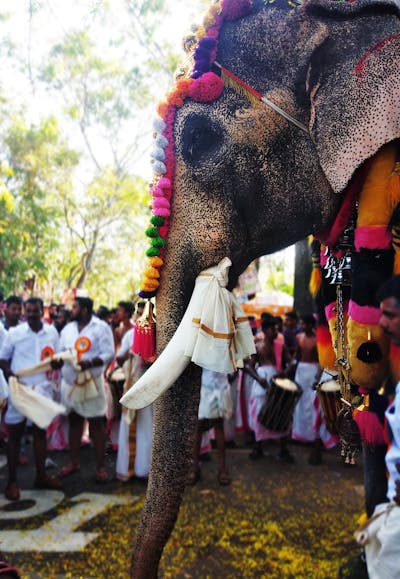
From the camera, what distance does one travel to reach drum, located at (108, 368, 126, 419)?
19.7 ft

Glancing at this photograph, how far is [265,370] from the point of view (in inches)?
279

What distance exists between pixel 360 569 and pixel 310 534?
1.49 meters

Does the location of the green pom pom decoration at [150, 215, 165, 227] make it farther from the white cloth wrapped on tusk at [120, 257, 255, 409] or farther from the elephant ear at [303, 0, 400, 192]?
the elephant ear at [303, 0, 400, 192]

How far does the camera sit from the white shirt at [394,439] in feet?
6.28

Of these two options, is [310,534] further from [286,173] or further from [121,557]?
[286,173]

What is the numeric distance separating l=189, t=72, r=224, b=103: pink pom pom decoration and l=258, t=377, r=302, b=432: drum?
473 centimetres

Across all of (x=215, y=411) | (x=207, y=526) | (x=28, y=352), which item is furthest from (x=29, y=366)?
(x=207, y=526)

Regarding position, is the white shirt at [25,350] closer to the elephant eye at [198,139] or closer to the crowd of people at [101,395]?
the crowd of people at [101,395]

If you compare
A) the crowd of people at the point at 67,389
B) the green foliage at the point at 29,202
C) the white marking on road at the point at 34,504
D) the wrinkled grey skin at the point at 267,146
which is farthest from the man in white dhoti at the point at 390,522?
the green foliage at the point at 29,202

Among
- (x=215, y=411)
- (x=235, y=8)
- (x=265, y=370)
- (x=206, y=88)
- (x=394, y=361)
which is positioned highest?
(x=235, y=8)

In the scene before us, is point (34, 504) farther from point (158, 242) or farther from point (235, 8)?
point (235, 8)

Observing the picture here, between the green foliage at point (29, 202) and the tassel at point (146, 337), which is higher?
the green foliage at point (29, 202)

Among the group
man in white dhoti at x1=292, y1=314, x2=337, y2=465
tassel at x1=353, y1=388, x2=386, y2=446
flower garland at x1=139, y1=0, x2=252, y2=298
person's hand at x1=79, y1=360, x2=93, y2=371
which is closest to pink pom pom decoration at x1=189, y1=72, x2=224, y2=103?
flower garland at x1=139, y1=0, x2=252, y2=298

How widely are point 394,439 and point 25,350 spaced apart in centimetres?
435
